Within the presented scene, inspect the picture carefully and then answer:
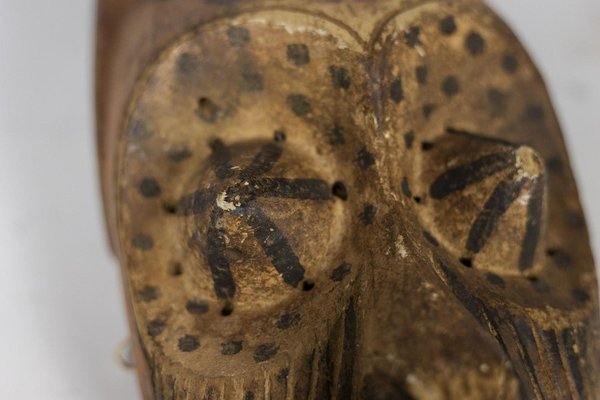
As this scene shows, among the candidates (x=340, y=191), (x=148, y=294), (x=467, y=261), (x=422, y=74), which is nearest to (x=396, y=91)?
(x=422, y=74)

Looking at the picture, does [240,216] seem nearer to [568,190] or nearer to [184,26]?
[184,26]

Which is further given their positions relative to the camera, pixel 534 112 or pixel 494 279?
pixel 534 112

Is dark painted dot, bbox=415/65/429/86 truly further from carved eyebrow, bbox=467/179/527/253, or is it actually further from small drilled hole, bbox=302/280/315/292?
small drilled hole, bbox=302/280/315/292

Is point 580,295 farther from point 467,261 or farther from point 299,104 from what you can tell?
point 299,104

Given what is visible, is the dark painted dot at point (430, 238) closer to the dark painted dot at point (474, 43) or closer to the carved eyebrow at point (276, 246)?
the carved eyebrow at point (276, 246)

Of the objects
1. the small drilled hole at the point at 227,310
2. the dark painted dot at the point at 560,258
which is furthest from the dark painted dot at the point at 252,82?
the dark painted dot at the point at 560,258

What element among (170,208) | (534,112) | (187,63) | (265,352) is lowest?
(265,352)

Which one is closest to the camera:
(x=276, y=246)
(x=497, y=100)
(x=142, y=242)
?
(x=276, y=246)
